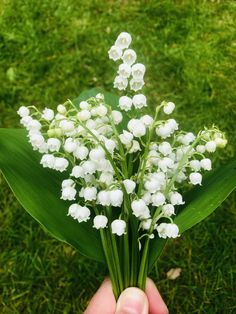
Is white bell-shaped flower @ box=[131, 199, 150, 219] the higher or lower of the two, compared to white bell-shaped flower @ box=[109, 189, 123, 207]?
lower

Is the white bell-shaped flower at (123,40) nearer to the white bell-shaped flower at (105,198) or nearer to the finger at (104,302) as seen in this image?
the white bell-shaped flower at (105,198)

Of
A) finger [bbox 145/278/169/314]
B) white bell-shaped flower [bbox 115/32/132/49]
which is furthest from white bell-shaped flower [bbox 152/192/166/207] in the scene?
finger [bbox 145/278/169/314]

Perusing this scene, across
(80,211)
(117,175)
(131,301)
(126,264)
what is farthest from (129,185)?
(131,301)

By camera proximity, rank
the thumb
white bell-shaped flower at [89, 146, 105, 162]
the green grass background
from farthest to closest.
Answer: the green grass background
the thumb
white bell-shaped flower at [89, 146, 105, 162]

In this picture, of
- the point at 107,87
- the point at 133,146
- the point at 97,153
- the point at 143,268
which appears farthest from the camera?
the point at 107,87

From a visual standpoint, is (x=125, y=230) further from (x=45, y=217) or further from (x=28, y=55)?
(x=28, y=55)

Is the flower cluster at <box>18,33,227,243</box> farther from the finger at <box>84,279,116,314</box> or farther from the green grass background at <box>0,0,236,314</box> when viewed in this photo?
the green grass background at <box>0,0,236,314</box>

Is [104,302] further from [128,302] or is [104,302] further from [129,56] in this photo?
[129,56]
